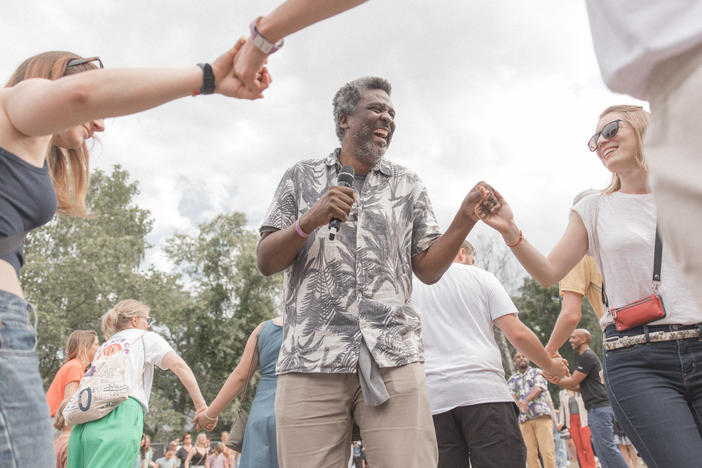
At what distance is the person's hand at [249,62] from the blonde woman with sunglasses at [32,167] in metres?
0.05

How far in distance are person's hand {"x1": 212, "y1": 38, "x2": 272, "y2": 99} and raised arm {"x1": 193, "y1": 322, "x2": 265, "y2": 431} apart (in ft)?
11.3

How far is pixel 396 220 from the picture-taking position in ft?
10.1

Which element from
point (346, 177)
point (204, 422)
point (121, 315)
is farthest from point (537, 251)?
point (121, 315)

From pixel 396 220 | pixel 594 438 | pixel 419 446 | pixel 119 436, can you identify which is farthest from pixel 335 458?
pixel 594 438

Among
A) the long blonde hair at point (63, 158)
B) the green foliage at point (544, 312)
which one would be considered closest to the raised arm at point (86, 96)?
the long blonde hair at point (63, 158)

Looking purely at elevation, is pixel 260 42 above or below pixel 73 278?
below

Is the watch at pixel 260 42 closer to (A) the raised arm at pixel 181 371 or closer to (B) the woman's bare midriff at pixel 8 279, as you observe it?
(B) the woman's bare midriff at pixel 8 279

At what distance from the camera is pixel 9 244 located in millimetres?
1800

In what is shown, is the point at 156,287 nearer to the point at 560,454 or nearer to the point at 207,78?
the point at 560,454

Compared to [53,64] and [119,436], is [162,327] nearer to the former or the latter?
[119,436]

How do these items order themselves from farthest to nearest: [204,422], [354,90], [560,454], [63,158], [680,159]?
[560,454], [204,422], [354,90], [63,158], [680,159]

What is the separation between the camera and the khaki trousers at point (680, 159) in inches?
45.1

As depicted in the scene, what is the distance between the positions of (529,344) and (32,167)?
3.68 meters

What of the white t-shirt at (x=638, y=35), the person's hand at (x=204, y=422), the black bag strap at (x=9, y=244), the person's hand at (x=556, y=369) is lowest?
the person's hand at (x=204, y=422)
